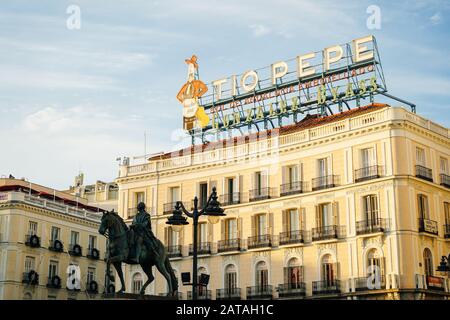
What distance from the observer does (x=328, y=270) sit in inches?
2058

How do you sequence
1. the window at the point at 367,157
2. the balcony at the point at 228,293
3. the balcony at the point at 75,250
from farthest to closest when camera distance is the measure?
the balcony at the point at 75,250 → the balcony at the point at 228,293 → the window at the point at 367,157

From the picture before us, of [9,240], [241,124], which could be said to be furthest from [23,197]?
[241,124]

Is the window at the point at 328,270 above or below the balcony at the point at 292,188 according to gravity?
below

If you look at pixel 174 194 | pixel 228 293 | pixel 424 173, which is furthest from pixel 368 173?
pixel 174 194

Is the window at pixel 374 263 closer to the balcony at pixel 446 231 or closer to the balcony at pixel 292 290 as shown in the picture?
the balcony at pixel 292 290

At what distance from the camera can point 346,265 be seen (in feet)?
168

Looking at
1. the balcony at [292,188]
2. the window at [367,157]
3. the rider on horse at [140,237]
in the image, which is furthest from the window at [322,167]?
the rider on horse at [140,237]

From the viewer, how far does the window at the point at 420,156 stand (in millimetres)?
52531

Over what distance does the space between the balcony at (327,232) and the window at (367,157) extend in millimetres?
4841

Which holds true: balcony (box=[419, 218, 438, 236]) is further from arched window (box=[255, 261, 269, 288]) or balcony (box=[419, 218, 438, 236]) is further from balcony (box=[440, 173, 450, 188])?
arched window (box=[255, 261, 269, 288])

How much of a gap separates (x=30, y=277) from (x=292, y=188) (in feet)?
88.1

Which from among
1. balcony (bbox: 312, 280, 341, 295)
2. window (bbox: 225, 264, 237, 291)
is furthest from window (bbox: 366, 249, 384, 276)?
window (bbox: 225, 264, 237, 291)

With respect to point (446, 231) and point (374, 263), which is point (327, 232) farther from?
point (446, 231)
